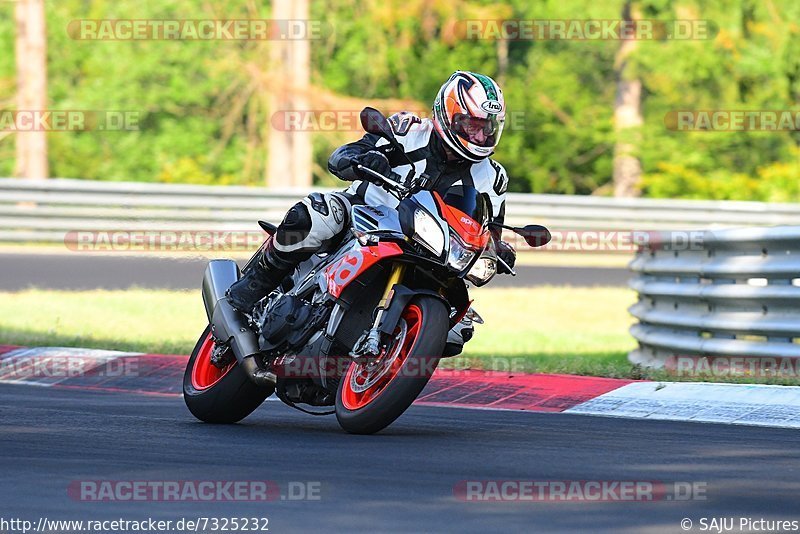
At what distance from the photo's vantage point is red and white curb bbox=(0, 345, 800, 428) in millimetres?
9008

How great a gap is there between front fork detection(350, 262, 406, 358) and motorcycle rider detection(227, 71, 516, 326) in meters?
0.34

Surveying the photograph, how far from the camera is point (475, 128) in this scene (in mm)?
7992

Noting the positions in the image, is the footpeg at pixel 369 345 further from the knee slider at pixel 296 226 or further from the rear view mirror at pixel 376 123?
the rear view mirror at pixel 376 123

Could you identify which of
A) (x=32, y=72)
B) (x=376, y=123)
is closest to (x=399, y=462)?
(x=376, y=123)

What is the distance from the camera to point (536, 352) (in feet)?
48.1

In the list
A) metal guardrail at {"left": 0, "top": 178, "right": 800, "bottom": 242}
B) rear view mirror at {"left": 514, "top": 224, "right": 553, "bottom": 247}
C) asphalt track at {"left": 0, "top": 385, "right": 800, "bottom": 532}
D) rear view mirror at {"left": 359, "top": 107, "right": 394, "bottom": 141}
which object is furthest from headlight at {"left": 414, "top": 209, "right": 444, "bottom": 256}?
metal guardrail at {"left": 0, "top": 178, "right": 800, "bottom": 242}

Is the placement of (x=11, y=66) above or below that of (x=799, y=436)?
above

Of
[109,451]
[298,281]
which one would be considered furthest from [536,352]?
[109,451]

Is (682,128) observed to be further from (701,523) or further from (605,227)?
(701,523)

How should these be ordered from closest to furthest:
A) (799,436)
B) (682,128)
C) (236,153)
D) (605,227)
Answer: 1. (799,436)
2. (605,227)
3. (682,128)
4. (236,153)

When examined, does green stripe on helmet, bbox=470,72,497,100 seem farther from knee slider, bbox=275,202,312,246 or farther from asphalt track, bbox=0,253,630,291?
asphalt track, bbox=0,253,630,291

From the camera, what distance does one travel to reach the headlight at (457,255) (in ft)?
25.3

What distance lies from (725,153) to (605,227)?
1295 cm

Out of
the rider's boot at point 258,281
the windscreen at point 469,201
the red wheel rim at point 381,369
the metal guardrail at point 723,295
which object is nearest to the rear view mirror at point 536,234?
the windscreen at point 469,201
